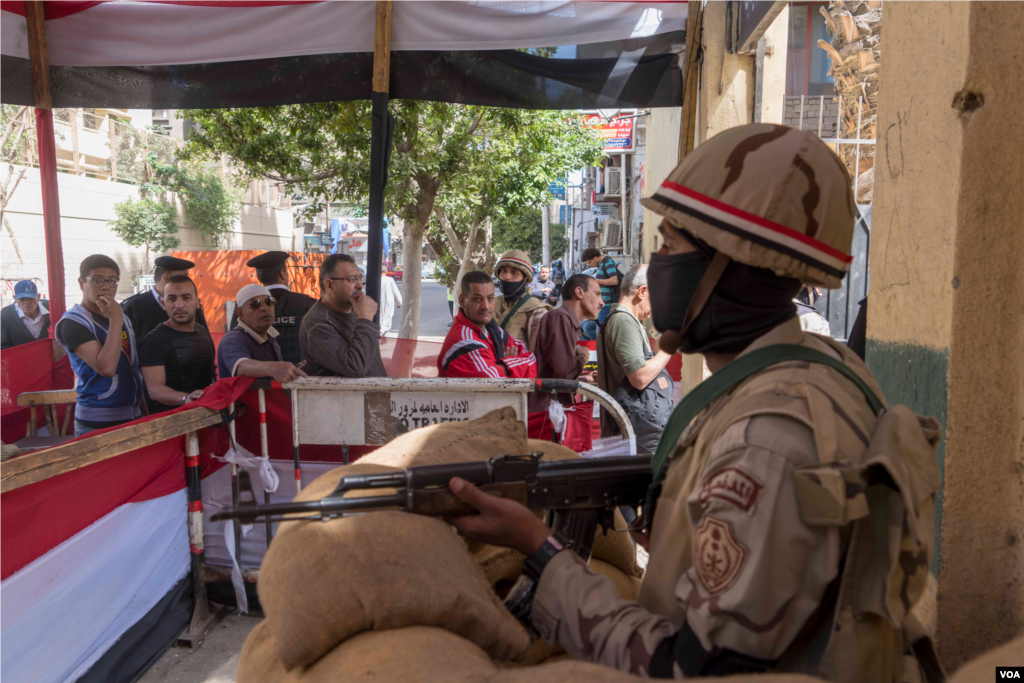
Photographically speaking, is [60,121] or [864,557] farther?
[60,121]

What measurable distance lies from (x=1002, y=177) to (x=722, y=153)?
48.6 inches

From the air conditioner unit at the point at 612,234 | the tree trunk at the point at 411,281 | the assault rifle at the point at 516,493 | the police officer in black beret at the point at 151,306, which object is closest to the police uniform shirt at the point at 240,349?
the police officer in black beret at the point at 151,306

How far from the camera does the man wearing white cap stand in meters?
3.83

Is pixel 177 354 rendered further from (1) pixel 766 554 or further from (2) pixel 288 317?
(1) pixel 766 554

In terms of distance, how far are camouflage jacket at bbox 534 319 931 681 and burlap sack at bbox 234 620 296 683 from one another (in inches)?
25.9

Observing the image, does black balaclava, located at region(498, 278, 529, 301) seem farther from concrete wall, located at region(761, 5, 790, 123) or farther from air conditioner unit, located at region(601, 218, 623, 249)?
air conditioner unit, located at region(601, 218, 623, 249)

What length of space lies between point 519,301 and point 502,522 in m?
4.26

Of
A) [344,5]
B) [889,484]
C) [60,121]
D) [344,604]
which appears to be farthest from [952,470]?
[60,121]

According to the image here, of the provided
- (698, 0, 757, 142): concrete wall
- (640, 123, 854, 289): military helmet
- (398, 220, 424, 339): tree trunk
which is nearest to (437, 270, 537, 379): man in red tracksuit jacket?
(698, 0, 757, 142): concrete wall

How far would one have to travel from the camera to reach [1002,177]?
192 cm

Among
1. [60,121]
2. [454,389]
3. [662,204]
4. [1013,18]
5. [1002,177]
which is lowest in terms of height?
[454,389]

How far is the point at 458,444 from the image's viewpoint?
1984mm

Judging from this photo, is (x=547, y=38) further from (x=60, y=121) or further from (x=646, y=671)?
(x=60, y=121)

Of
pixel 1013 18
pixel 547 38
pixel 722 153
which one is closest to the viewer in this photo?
pixel 722 153
